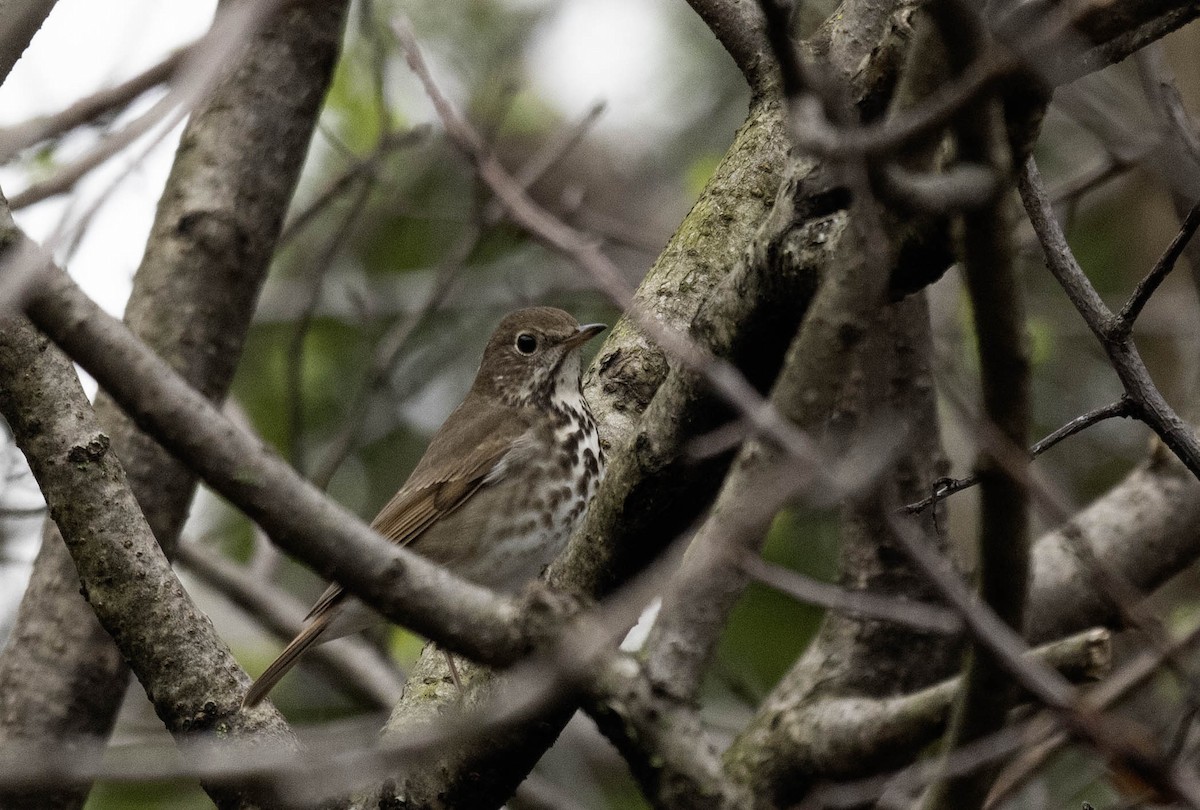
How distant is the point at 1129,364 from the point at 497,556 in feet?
9.11

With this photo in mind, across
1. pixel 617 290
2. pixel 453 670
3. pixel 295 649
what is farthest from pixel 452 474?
pixel 617 290

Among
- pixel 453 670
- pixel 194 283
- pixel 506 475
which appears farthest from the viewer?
pixel 506 475

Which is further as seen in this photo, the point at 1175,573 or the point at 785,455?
the point at 1175,573

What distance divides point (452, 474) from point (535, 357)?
2.30ft

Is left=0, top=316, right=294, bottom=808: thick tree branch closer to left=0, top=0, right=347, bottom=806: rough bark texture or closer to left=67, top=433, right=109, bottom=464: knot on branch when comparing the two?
left=67, top=433, right=109, bottom=464: knot on branch

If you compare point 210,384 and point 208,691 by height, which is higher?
point 210,384

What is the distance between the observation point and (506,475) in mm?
5664

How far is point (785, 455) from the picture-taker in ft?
7.82

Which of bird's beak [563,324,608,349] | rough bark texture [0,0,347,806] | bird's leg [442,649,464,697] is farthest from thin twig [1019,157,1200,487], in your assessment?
bird's beak [563,324,608,349]

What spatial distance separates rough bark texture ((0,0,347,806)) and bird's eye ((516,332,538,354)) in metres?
1.21

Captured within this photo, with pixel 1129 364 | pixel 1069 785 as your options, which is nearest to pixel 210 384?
pixel 1129 364

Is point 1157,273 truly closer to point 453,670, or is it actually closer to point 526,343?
point 453,670

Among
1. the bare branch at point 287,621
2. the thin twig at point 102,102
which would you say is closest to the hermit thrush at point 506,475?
the bare branch at point 287,621

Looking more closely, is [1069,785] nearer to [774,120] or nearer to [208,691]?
[774,120]
